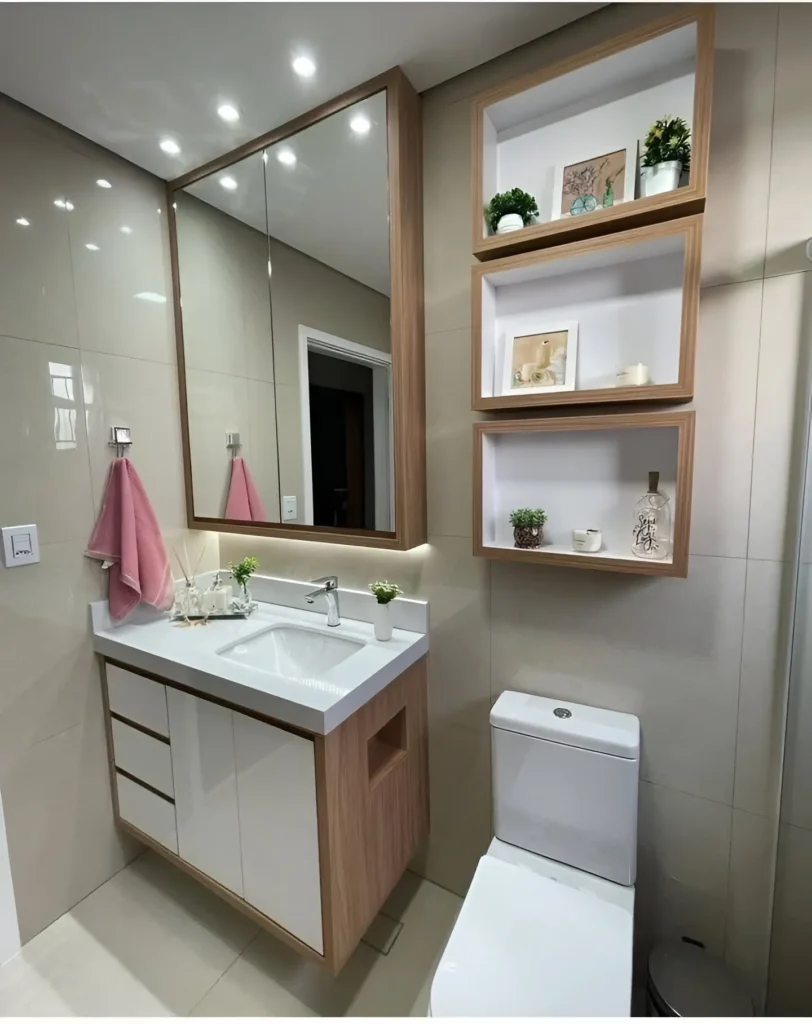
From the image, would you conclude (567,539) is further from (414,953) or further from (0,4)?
(0,4)

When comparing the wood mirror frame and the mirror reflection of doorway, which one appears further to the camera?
the mirror reflection of doorway

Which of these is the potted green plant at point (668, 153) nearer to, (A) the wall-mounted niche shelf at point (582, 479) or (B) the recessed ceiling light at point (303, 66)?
(A) the wall-mounted niche shelf at point (582, 479)

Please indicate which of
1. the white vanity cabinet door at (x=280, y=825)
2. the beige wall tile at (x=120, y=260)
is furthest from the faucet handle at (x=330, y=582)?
the beige wall tile at (x=120, y=260)

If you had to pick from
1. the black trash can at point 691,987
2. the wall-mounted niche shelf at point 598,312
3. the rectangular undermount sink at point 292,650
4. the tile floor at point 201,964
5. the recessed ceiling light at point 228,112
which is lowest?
the tile floor at point 201,964

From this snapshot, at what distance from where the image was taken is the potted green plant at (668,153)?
39.9 inches

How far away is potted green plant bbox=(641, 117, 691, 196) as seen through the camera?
3.33 feet

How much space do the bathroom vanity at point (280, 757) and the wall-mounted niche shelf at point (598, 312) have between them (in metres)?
0.81

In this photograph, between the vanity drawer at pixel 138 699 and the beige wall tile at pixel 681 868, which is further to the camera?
the vanity drawer at pixel 138 699

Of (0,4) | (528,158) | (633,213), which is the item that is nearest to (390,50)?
(528,158)

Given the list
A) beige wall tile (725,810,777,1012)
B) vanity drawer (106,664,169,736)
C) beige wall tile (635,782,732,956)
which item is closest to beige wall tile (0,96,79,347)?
vanity drawer (106,664,169,736)

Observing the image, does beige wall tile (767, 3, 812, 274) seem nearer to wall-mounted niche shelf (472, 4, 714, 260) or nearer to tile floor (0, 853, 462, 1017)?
wall-mounted niche shelf (472, 4, 714, 260)

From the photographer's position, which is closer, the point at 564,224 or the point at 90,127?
the point at 564,224

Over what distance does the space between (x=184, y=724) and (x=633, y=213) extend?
181cm

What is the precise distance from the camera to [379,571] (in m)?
1.60
